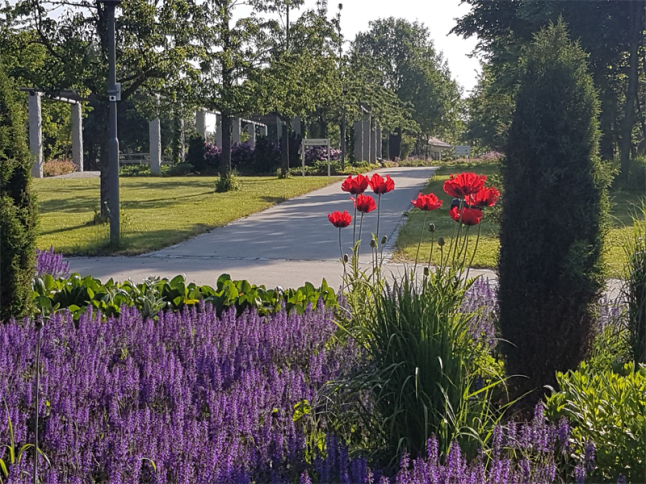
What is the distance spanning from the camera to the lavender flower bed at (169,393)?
284cm

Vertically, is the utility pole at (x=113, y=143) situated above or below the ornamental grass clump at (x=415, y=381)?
above

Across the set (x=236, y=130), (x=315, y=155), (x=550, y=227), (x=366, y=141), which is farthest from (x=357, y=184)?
(x=366, y=141)

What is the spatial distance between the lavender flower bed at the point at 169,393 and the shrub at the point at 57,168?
111 feet

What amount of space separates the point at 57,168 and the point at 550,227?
1445 inches

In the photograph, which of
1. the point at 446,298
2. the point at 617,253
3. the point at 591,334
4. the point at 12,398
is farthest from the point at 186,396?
the point at 617,253

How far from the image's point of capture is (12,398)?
351cm

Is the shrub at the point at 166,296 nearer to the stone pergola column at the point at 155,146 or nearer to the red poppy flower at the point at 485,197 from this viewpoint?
the red poppy flower at the point at 485,197

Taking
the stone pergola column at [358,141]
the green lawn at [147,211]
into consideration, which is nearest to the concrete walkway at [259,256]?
the green lawn at [147,211]

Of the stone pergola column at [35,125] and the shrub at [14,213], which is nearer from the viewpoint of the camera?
the shrub at [14,213]

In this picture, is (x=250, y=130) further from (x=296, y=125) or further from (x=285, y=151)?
(x=285, y=151)

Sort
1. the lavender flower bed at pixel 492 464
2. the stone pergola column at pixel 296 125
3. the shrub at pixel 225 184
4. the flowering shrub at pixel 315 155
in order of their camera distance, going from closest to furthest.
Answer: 1. the lavender flower bed at pixel 492 464
2. the shrub at pixel 225 184
3. the flowering shrub at pixel 315 155
4. the stone pergola column at pixel 296 125

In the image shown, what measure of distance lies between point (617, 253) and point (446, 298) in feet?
26.3

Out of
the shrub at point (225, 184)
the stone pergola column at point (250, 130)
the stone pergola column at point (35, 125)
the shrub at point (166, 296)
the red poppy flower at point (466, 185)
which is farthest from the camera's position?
the stone pergola column at point (250, 130)

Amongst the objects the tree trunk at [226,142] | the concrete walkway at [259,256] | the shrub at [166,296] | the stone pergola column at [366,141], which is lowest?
the concrete walkway at [259,256]
